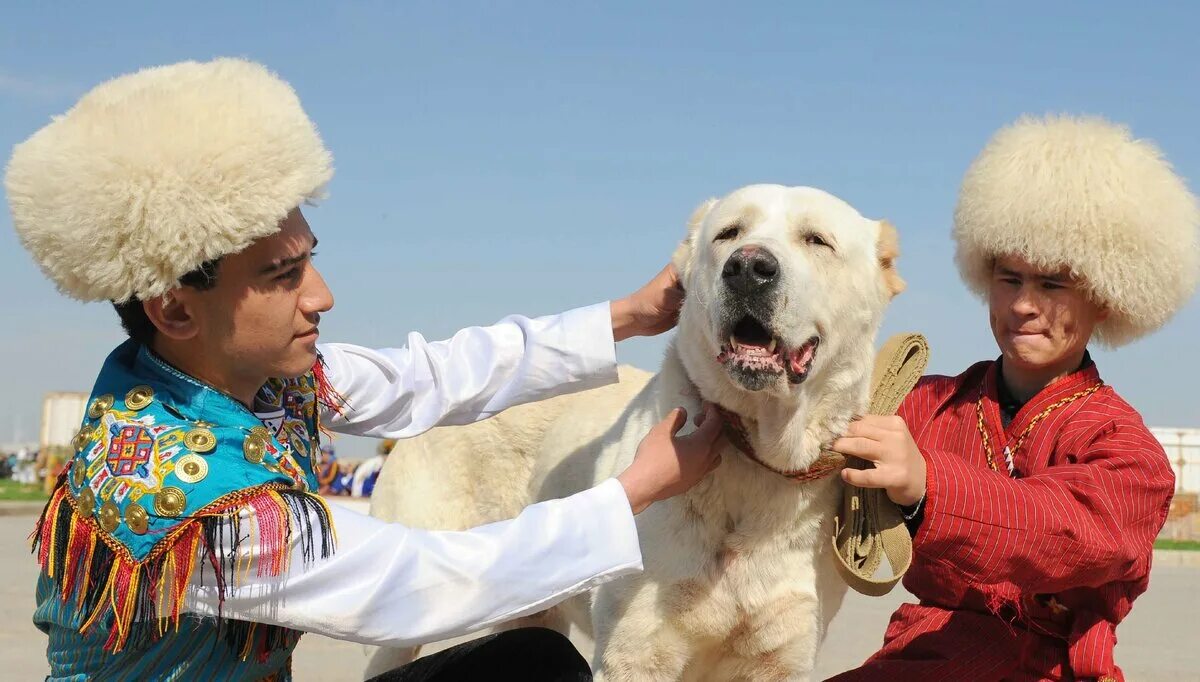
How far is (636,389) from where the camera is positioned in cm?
458

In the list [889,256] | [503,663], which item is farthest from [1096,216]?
[503,663]

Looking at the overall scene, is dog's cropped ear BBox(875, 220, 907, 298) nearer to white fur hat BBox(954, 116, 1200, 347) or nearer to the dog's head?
the dog's head

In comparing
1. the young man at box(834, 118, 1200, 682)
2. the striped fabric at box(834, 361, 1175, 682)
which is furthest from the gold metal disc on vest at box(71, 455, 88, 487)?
the striped fabric at box(834, 361, 1175, 682)

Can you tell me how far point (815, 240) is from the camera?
3338 mm

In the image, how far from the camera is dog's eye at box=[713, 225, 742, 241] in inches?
134

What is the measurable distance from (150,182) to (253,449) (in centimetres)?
61

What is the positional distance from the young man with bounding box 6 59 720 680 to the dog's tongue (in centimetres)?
53

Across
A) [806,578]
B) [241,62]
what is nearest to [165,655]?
[241,62]

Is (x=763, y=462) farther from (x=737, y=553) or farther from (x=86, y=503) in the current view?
(x=86, y=503)

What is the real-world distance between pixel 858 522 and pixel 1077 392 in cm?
88

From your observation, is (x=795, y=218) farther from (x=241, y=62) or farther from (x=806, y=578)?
(x=241, y=62)

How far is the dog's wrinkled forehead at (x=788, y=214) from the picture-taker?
10.9 ft

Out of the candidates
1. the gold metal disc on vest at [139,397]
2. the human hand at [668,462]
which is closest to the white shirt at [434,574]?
the human hand at [668,462]

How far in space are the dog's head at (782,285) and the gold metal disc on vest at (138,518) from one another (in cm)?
150
